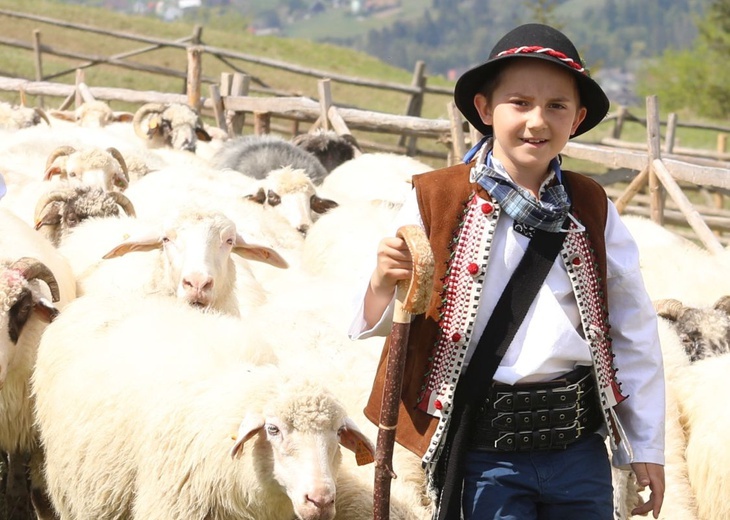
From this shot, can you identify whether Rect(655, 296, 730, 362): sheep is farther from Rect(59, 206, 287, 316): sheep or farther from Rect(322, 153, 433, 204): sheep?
Rect(322, 153, 433, 204): sheep

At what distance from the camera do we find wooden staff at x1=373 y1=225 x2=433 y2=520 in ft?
7.89

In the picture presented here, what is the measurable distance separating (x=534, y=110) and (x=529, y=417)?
81cm

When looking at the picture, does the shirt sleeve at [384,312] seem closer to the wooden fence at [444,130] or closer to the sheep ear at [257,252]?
the sheep ear at [257,252]

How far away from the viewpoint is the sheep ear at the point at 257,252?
5.46 metres

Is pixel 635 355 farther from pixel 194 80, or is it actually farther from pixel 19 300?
pixel 194 80

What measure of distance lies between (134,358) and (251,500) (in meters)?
0.93

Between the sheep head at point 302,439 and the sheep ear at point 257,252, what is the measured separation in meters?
1.94

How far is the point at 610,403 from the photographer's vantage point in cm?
274

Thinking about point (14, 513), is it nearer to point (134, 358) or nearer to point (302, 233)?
point (134, 358)

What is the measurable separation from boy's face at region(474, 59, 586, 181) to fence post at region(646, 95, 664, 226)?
19.8 ft

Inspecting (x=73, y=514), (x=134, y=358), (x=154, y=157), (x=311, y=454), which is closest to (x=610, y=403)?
(x=311, y=454)

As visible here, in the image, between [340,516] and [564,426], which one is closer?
[564,426]

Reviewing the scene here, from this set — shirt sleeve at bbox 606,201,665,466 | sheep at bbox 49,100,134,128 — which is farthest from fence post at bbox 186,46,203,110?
shirt sleeve at bbox 606,201,665,466

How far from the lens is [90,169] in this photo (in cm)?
752
